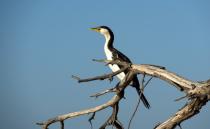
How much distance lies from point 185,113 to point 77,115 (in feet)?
5.42

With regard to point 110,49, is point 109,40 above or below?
above

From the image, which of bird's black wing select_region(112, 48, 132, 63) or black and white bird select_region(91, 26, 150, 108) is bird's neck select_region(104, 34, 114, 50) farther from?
bird's black wing select_region(112, 48, 132, 63)

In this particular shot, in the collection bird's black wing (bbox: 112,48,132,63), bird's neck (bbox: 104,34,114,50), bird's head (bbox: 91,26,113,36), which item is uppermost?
bird's head (bbox: 91,26,113,36)

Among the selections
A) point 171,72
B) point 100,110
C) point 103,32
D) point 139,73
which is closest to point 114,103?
point 100,110

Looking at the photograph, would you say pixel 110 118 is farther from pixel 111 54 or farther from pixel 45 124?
pixel 111 54

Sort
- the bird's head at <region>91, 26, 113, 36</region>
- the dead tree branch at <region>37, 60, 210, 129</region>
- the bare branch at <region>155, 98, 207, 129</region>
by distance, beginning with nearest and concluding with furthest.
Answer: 1. the dead tree branch at <region>37, 60, 210, 129</region>
2. the bare branch at <region>155, 98, 207, 129</region>
3. the bird's head at <region>91, 26, 113, 36</region>

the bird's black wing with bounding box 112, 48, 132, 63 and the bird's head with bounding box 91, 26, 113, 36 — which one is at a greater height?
the bird's head with bounding box 91, 26, 113, 36

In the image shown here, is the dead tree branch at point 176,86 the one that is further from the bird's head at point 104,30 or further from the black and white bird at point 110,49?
the bird's head at point 104,30

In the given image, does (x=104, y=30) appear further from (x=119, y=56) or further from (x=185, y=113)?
(x=185, y=113)

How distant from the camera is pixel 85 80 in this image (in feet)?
22.4

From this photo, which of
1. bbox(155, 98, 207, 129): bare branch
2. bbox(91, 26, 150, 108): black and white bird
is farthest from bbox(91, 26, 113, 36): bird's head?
bbox(155, 98, 207, 129): bare branch

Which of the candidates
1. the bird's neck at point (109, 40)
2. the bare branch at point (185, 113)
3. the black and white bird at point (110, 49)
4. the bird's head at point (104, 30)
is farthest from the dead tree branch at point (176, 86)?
the bird's head at point (104, 30)

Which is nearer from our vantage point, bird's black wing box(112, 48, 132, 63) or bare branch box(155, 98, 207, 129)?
bare branch box(155, 98, 207, 129)

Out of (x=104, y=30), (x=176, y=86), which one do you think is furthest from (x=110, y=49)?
(x=176, y=86)
